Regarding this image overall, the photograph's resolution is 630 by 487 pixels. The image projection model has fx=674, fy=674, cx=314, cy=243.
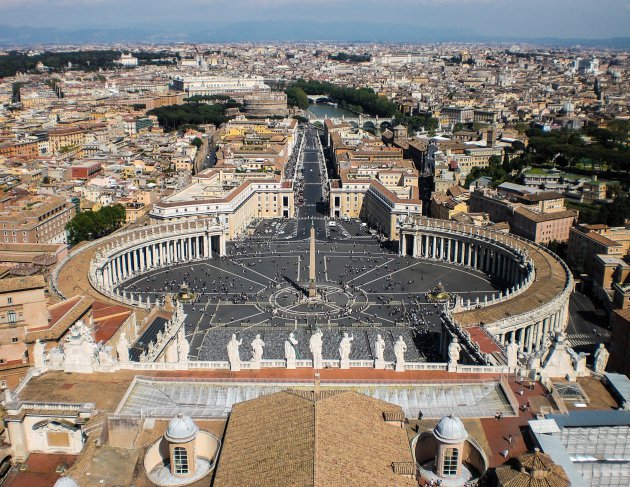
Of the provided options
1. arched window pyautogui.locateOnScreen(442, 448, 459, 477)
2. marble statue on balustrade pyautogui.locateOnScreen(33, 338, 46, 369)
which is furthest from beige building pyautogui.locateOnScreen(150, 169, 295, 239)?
arched window pyautogui.locateOnScreen(442, 448, 459, 477)

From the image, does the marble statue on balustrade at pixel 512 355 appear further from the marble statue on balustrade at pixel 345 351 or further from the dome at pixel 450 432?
the dome at pixel 450 432

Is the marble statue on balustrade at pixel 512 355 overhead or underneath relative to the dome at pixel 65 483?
underneath

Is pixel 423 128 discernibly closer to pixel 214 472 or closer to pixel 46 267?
pixel 46 267

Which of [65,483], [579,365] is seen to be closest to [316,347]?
[579,365]

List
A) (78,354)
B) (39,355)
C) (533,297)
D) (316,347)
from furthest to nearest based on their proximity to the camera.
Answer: (533,297) < (316,347) < (78,354) < (39,355)

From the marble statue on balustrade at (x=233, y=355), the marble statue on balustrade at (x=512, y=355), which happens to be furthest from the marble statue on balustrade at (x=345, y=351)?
the marble statue on balustrade at (x=512, y=355)

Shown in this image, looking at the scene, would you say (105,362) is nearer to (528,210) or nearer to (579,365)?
(579,365)
